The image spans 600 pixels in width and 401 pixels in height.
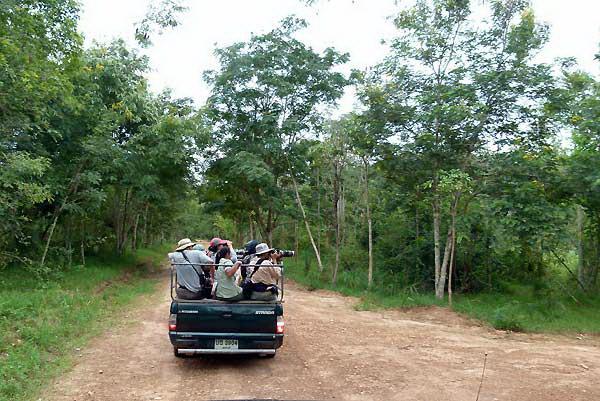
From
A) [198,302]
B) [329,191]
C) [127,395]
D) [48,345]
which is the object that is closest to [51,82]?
[48,345]

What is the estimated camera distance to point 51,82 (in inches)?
398

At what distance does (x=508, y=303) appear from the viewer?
44.7 feet

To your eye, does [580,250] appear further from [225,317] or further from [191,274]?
[191,274]

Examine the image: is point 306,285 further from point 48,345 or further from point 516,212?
point 48,345

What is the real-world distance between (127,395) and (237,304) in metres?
1.82

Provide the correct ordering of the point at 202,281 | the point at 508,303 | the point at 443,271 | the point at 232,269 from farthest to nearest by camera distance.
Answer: the point at 443,271 < the point at 508,303 < the point at 202,281 < the point at 232,269

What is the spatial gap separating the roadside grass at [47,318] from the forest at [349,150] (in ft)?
2.57

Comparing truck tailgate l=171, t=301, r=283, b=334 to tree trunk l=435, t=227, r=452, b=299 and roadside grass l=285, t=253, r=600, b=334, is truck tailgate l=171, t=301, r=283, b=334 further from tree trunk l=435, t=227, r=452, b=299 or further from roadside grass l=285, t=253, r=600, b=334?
tree trunk l=435, t=227, r=452, b=299

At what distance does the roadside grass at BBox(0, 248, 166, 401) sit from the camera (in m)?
6.45

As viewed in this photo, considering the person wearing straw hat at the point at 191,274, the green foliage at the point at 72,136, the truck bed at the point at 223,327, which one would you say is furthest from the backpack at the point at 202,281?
the green foliage at the point at 72,136

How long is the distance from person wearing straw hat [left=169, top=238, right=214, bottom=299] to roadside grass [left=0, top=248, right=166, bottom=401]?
2.02 meters

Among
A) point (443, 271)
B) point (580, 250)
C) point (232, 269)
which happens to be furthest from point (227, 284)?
point (580, 250)

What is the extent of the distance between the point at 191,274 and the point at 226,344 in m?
1.23

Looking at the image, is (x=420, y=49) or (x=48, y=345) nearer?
(x=48, y=345)
